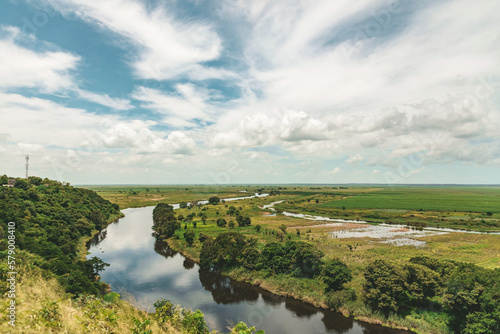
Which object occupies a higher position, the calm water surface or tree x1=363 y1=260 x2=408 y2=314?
tree x1=363 y1=260 x2=408 y2=314

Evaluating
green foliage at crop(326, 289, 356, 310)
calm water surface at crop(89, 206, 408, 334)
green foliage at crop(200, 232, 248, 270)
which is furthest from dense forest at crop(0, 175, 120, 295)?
green foliage at crop(326, 289, 356, 310)

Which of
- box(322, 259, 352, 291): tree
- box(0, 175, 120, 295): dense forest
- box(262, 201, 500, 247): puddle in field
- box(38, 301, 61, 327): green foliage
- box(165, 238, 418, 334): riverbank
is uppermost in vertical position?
box(38, 301, 61, 327): green foliage

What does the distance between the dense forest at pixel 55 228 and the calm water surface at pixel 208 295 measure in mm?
5645

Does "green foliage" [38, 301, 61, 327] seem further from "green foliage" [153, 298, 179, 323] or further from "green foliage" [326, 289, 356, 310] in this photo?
"green foliage" [326, 289, 356, 310]

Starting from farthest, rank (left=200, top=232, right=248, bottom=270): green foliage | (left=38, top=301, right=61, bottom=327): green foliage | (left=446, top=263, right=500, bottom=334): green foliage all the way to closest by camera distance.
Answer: (left=200, top=232, right=248, bottom=270): green foliage
(left=446, top=263, right=500, bottom=334): green foliage
(left=38, top=301, right=61, bottom=327): green foliage

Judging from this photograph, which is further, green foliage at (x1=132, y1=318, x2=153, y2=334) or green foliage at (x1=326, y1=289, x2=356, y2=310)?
green foliage at (x1=326, y1=289, x2=356, y2=310)

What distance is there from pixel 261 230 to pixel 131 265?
3764 centimetres

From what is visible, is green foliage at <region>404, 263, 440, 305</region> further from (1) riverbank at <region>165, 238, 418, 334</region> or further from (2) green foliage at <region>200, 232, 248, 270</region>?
(2) green foliage at <region>200, 232, 248, 270</region>

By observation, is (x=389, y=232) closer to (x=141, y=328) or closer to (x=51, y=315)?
(x=141, y=328)

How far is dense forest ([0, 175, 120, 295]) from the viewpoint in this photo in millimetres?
31594

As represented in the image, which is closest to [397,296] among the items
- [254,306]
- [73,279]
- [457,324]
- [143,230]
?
→ [457,324]

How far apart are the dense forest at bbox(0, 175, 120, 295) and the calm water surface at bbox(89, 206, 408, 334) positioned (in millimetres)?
5645

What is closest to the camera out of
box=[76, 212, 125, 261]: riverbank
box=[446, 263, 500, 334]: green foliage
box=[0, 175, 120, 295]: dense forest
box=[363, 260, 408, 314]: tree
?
box=[446, 263, 500, 334]: green foliage

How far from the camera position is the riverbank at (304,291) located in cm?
3058
